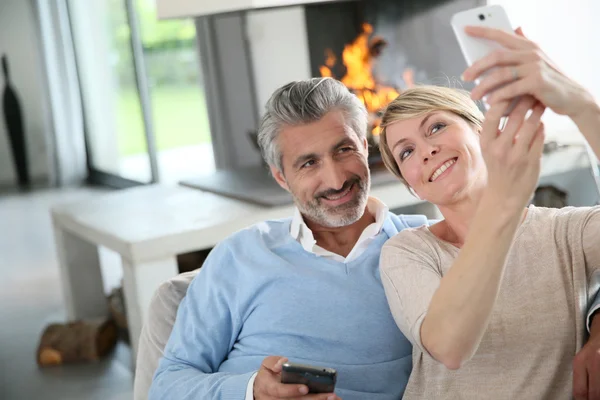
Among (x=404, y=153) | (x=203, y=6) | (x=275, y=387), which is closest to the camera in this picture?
(x=275, y=387)

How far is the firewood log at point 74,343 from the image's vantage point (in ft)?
11.7

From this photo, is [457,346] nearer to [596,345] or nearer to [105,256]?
[596,345]

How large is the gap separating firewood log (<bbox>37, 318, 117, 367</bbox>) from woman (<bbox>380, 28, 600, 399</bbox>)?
2279 mm

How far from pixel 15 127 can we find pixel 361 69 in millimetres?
5126

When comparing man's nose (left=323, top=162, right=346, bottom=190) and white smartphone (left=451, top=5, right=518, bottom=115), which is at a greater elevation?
white smartphone (left=451, top=5, right=518, bottom=115)

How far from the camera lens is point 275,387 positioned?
145 cm

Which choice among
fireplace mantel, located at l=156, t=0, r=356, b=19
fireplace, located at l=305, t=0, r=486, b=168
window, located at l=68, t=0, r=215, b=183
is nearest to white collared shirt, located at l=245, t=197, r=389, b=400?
fireplace mantel, located at l=156, t=0, r=356, b=19

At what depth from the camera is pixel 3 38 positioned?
8.12 metres

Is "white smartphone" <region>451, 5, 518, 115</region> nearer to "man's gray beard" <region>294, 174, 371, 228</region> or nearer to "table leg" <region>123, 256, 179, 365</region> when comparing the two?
"man's gray beard" <region>294, 174, 371, 228</region>

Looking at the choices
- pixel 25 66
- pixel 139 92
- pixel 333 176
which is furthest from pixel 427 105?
pixel 25 66

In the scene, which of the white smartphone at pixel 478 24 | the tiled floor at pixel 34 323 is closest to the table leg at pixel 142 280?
the tiled floor at pixel 34 323

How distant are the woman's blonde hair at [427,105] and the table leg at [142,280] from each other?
1414mm

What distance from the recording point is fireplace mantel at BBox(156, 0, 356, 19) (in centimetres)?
320

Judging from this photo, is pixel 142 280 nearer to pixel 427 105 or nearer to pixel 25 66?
pixel 427 105
